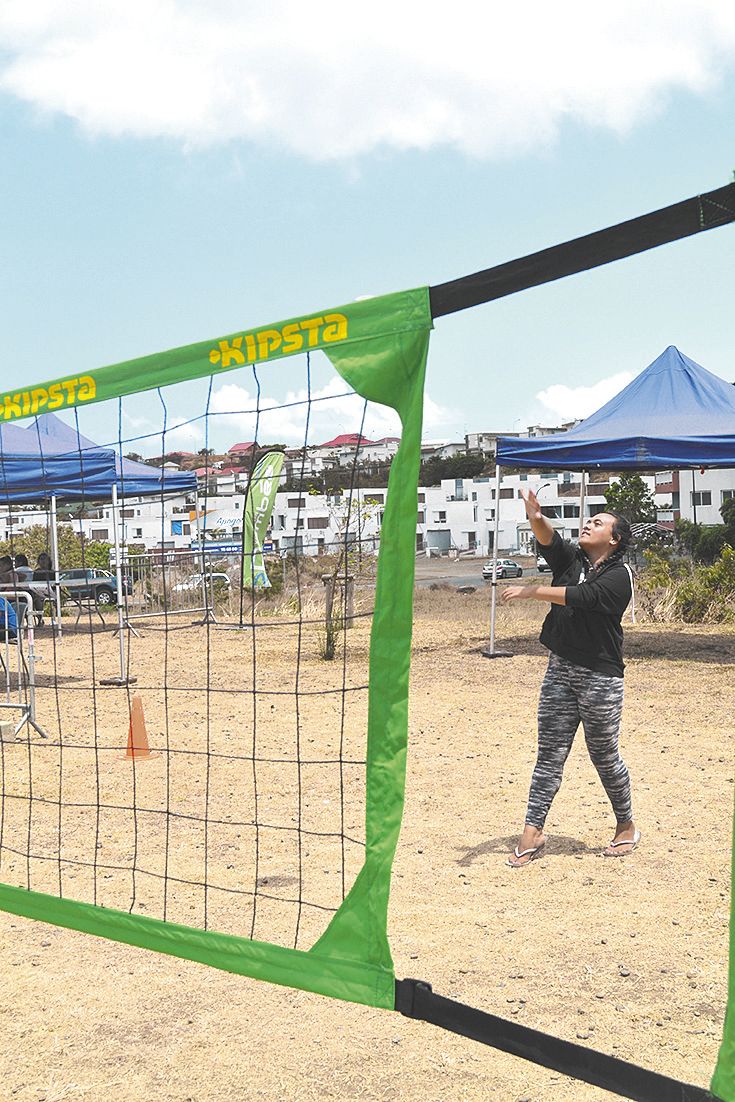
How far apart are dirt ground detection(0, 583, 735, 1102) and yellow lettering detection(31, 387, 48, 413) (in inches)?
40.6

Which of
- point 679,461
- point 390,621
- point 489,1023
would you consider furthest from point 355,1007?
point 679,461

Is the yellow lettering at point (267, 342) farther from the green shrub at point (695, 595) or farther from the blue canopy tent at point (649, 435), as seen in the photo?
the green shrub at point (695, 595)

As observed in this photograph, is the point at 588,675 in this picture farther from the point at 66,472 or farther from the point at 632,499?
the point at 632,499

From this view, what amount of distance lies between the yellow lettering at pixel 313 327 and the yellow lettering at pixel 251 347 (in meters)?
0.22

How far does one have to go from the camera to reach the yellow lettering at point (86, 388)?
398 centimetres

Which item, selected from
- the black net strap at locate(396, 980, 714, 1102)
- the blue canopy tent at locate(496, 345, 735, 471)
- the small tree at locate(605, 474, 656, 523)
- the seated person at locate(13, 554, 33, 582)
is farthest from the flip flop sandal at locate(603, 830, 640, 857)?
the small tree at locate(605, 474, 656, 523)

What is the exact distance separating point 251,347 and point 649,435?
980 cm

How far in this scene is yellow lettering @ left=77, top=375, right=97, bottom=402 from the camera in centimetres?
398

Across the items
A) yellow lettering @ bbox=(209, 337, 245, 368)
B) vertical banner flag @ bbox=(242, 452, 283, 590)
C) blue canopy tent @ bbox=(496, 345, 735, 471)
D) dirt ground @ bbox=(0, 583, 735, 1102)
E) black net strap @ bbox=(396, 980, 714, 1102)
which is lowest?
dirt ground @ bbox=(0, 583, 735, 1102)

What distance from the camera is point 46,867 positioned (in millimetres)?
5371

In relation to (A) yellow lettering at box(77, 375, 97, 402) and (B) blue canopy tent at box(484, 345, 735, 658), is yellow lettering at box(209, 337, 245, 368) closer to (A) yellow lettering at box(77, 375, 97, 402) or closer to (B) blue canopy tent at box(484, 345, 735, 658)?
(A) yellow lettering at box(77, 375, 97, 402)

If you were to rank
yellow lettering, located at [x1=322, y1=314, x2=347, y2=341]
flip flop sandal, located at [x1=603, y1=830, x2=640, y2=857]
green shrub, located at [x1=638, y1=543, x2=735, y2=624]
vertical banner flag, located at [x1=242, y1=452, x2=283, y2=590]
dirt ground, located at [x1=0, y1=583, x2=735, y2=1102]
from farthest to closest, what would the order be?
1. green shrub, located at [x1=638, y1=543, x2=735, y2=624]
2. flip flop sandal, located at [x1=603, y1=830, x2=640, y2=857]
3. vertical banner flag, located at [x1=242, y1=452, x2=283, y2=590]
4. dirt ground, located at [x1=0, y1=583, x2=735, y2=1102]
5. yellow lettering, located at [x1=322, y1=314, x2=347, y2=341]

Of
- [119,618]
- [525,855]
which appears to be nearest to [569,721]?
[525,855]

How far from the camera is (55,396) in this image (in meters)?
4.14
